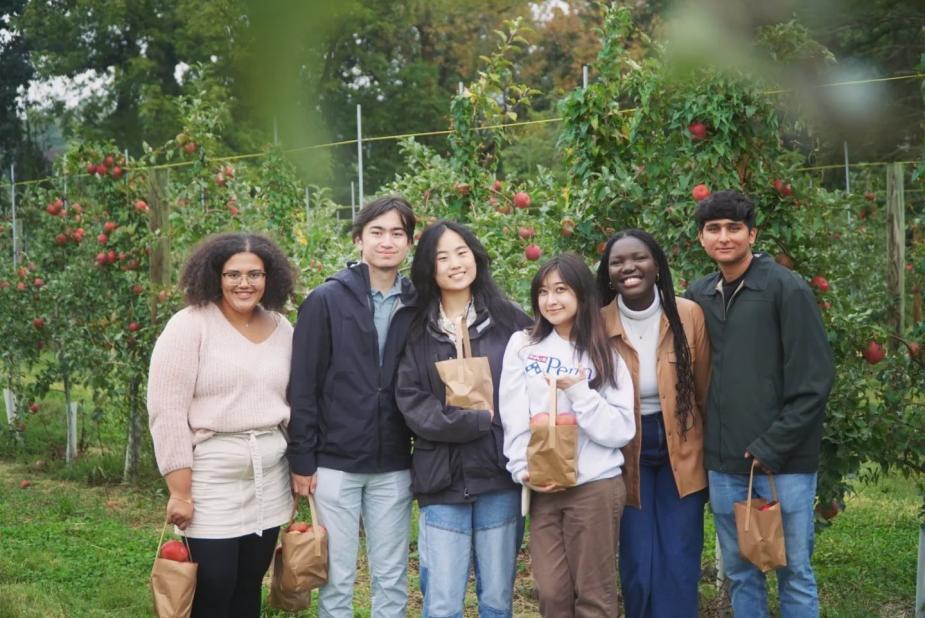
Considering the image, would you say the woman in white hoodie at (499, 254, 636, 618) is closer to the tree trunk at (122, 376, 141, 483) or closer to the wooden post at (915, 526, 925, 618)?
the wooden post at (915, 526, 925, 618)

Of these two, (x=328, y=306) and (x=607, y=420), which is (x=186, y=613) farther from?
(x=607, y=420)

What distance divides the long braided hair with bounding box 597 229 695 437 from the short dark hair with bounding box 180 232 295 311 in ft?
3.54

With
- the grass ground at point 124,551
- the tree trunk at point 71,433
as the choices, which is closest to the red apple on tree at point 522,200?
the grass ground at point 124,551

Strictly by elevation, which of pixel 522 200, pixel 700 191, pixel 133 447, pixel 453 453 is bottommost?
pixel 133 447

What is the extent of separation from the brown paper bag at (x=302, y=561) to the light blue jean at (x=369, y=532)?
0.23 feet

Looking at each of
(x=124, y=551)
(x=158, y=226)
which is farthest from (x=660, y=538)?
(x=158, y=226)

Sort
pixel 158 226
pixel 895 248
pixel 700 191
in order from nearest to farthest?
pixel 700 191 → pixel 895 248 → pixel 158 226

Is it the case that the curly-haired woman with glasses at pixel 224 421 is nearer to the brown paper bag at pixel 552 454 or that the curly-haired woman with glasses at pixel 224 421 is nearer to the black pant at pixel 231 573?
the black pant at pixel 231 573

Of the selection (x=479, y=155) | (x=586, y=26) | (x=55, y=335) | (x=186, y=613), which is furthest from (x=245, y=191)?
(x=586, y=26)

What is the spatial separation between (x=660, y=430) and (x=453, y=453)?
69 centimetres

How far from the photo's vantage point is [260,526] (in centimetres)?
313

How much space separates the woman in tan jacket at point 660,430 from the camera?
128 inches

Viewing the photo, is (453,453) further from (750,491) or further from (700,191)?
(700,191)

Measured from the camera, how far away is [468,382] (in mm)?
3113
